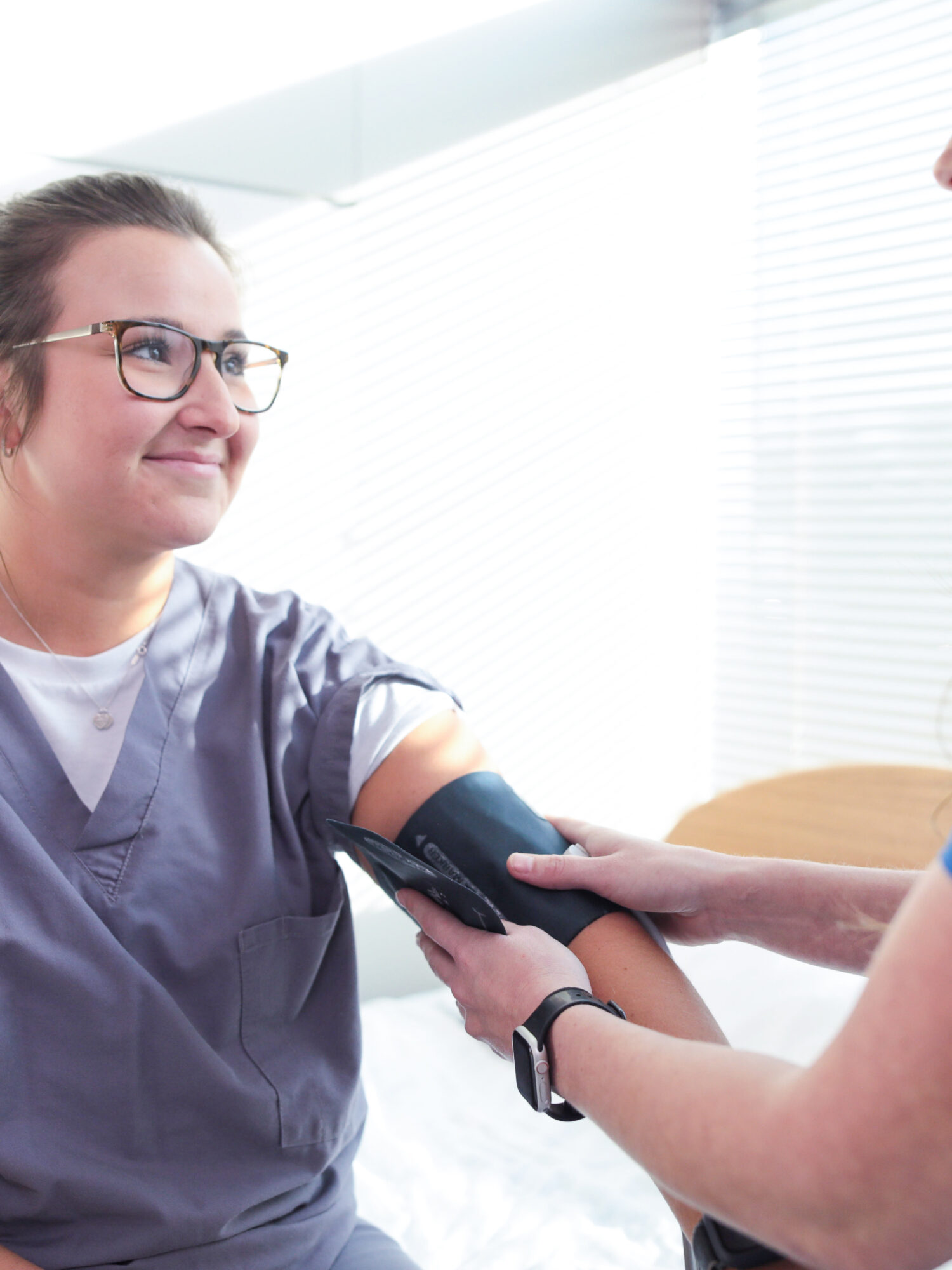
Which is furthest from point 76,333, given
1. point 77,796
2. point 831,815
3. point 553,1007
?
point 831,815

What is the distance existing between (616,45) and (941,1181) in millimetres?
2796

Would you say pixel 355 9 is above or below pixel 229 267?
above

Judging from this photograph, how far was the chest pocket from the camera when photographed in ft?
3.63

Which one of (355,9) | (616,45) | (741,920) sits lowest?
→ (741,920)

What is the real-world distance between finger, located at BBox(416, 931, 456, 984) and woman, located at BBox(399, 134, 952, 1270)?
0.06m

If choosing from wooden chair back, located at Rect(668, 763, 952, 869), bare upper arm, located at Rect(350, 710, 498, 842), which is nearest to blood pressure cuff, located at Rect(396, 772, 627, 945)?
bare upper arm, located at Rect(350, 710, 498, 842)

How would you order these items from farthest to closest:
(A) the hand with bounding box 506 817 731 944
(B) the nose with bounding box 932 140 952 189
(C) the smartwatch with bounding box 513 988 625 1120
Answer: (A) the hand with bounding box 506 817 731 944 → (C) the smartwatch with bounding box 513 988 625 1120 → (B) the nose with bounding box 932 140 952 189

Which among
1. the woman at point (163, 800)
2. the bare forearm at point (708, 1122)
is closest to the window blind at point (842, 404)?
the woman at point (163, 800)

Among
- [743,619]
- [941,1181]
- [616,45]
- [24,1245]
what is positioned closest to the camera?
[941,1181]

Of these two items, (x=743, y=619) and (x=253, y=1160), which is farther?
(x=743, y=619)

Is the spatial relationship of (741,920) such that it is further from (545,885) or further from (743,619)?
(743,619)

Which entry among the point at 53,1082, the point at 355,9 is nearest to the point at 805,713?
the point at 355,9

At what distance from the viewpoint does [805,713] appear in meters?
2.76

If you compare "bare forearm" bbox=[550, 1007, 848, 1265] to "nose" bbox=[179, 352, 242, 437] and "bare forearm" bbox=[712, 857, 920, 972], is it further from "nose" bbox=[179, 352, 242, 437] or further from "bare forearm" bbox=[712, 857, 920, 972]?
"nose" bbox=[179, 352, 242, 437]
